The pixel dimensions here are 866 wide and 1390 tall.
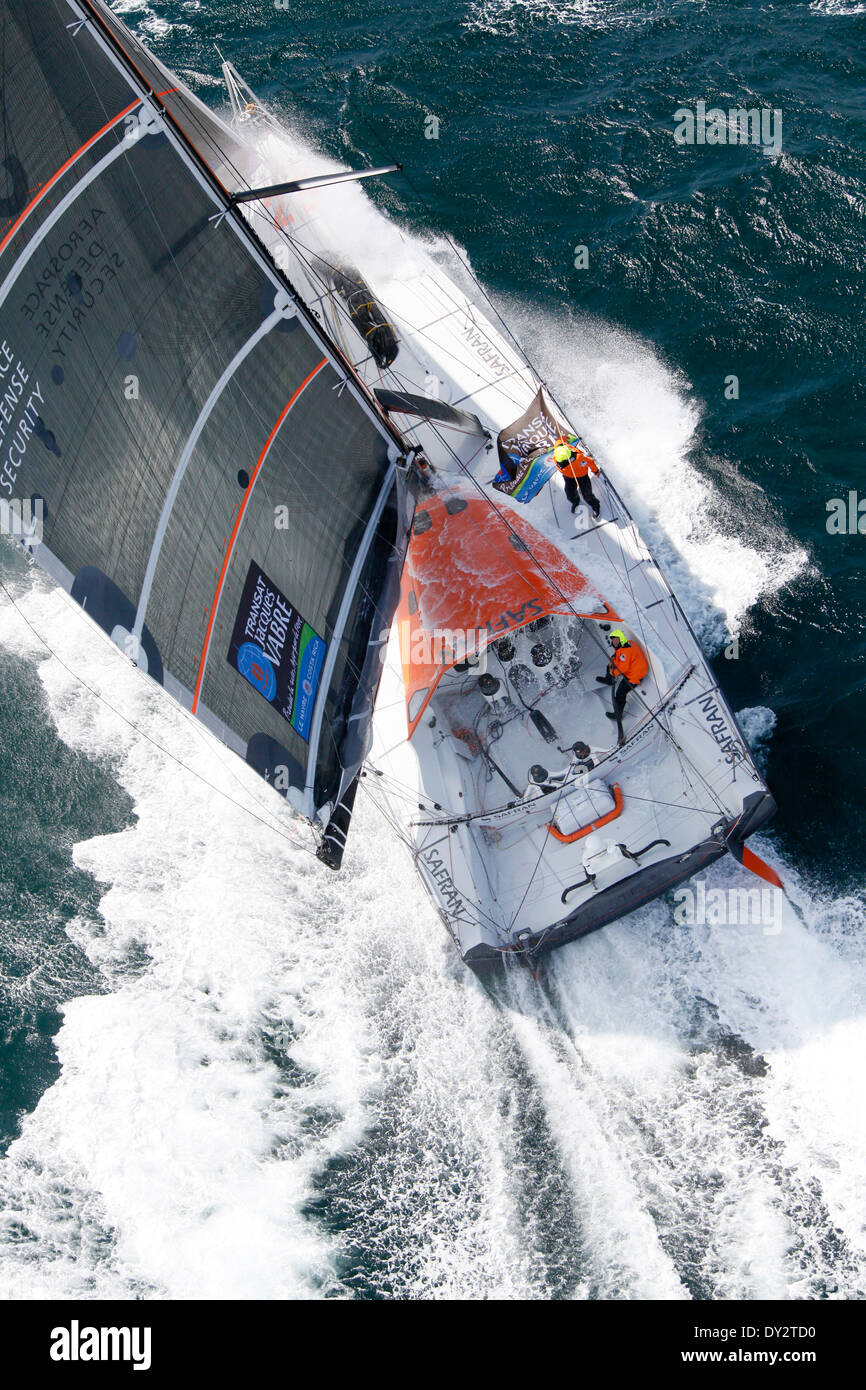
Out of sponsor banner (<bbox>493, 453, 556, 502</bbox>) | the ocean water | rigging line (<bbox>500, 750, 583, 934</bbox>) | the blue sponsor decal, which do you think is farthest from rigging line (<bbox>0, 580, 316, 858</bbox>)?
sponsor banner (<bbox>493, 453, 556, 502</bbox>)

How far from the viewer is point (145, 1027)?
13.4 meters

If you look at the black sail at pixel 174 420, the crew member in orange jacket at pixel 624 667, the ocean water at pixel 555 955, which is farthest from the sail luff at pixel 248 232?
the ocean water at pixel 555 955

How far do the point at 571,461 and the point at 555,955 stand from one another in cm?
654

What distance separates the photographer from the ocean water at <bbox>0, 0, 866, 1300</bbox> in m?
11.6

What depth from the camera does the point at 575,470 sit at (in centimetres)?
1408

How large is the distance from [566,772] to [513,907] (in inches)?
71.9

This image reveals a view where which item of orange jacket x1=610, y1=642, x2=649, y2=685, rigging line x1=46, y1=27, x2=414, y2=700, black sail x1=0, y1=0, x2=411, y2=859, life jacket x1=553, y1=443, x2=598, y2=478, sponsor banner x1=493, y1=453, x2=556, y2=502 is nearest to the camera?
black sail x1=0, y1=0, x2=411, y2=859

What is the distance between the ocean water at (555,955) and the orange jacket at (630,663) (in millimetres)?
2349

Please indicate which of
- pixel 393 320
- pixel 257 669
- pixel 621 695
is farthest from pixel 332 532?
pixel 393 320

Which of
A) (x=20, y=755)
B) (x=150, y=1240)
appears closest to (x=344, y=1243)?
(x=150, y=1240)

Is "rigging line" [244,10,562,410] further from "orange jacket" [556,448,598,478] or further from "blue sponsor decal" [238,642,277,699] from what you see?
"blue sponsor decal" [238,642,277,699]

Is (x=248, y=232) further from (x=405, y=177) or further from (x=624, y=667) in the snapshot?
(x=405, y=177)

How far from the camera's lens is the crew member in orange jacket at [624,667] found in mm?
13078

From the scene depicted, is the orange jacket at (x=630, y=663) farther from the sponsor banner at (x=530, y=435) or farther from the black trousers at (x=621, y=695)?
the sponsor banner at (x=530, y=435)
